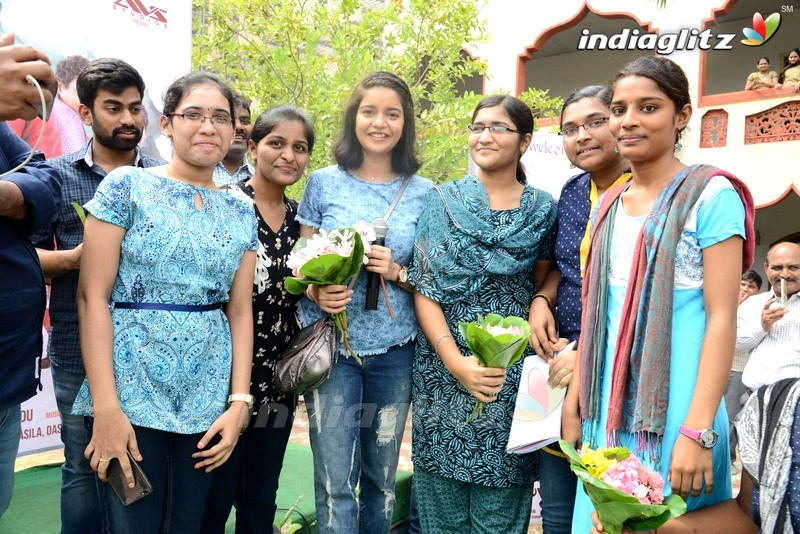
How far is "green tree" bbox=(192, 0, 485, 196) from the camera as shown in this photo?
6734 mm

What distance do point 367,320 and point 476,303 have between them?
504 mm

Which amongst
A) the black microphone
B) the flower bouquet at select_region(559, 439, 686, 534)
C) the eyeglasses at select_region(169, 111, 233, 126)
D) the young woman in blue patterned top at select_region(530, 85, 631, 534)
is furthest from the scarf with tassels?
the eyeglasses at select_region(169, 111, 233, 126)

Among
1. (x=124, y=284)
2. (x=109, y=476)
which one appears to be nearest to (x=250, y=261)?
(x=124, y=284)

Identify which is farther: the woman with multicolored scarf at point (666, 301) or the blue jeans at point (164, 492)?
the blue jeans at point (164, 492)

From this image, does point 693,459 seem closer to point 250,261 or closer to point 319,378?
point 319,378

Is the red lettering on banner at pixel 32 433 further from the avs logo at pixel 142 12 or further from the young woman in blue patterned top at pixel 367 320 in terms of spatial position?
the avs logo at pixel 142 12

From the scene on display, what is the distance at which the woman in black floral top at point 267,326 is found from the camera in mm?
2926

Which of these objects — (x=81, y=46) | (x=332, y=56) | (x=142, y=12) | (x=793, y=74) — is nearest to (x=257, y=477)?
(x=81, y=46)

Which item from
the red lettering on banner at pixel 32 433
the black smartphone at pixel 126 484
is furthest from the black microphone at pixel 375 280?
the red lettering on banner at pixel 32 433

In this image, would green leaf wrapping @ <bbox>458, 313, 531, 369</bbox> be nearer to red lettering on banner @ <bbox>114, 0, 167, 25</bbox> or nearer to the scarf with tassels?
the scarf with tassels

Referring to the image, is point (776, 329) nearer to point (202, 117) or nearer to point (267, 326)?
point (267, 326)

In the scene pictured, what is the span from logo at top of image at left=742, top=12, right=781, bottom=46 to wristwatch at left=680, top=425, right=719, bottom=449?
12240 millimetres

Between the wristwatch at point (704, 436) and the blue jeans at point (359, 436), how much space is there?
1360 millimetres

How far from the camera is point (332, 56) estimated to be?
7.45 meters
